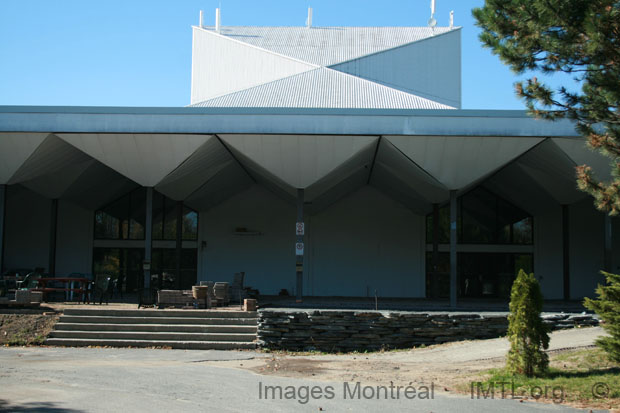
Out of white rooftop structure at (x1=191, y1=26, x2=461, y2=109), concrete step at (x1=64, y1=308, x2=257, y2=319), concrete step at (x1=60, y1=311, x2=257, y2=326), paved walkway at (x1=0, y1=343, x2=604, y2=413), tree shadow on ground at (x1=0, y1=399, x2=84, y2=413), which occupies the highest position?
white rooftop structure at (x1=191, y1=26, x2=461, y2=109)

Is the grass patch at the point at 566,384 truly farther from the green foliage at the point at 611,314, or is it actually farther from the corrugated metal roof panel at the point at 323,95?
the corrugated metal roof panel at the point at 323,95

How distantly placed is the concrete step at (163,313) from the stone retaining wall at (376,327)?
1426mm

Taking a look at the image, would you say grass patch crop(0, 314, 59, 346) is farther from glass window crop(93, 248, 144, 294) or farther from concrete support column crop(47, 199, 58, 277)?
glass window crop(93, 248, 144, 294)

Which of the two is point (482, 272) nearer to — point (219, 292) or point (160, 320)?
point (219, 292)

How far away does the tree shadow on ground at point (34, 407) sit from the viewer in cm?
692

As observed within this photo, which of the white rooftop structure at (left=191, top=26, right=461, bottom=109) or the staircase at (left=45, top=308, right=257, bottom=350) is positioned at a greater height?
the white rooftop structure at (left=191, top=26, right=461, bottom=109)

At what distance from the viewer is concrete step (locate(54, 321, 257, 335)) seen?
1470 cm

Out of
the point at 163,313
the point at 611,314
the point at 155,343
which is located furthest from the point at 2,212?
the point at 611,314

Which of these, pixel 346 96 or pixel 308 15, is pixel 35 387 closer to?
pixel 346 96

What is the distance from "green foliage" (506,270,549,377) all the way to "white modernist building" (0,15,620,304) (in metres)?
8.69

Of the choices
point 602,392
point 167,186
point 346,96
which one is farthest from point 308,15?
point 602,392

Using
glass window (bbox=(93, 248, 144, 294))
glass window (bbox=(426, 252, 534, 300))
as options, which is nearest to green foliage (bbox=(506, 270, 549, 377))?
glass window (bbox=(426, 252, 534, 300))

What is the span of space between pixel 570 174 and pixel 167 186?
12.8m

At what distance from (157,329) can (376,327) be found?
522cm
